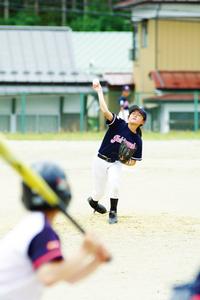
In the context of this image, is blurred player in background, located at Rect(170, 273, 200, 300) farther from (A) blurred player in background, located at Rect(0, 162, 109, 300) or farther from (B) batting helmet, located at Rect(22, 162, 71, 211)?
(B) batting helmet, located at Rect(22, 162, 71, 211)

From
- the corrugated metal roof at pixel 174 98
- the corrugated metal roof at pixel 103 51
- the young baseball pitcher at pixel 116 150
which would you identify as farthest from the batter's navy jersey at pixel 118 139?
the corrugated metal roof at pixel 103 51

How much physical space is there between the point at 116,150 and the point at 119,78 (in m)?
32.1

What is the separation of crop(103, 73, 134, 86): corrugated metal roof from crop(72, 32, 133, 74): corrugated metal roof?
423cm

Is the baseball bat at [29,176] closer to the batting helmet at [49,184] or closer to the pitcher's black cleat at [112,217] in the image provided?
the batting helmet at [49,184]

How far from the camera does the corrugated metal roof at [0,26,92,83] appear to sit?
3922 centimetres

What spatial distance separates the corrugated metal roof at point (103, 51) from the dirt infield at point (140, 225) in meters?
28.1

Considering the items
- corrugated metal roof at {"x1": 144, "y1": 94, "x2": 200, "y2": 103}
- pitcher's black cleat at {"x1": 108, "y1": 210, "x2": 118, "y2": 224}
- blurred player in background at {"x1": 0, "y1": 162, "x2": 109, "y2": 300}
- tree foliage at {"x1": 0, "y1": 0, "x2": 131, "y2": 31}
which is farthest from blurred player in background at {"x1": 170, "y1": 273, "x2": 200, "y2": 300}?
tree foliage at {"x1": 0, "y1": 0, "x2": 131, "y2": 31}

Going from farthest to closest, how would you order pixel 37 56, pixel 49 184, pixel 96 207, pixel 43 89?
pixel 37 56 → pixel 43 89 → pixel 96 207 → pixel 49 184

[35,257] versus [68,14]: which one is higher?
[35,257]

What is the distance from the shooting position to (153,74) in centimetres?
3975

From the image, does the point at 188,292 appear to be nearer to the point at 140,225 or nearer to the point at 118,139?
the point at 140,225

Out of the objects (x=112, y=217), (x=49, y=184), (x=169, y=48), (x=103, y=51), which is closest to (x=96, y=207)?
(x=112, y=217)

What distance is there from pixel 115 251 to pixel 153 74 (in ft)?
99.2

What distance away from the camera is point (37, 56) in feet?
134
